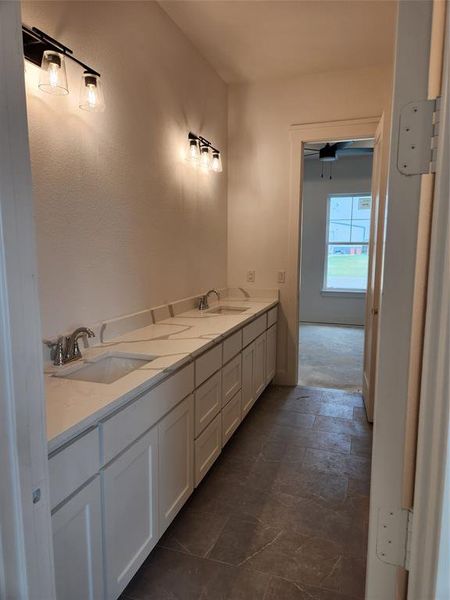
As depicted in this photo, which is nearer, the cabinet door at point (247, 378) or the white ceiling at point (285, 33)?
the white ceiling at point (285, 33)

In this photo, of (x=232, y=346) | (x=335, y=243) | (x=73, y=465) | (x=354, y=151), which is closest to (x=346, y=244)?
(x=335, y=243)

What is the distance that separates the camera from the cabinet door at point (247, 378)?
9.24 feet

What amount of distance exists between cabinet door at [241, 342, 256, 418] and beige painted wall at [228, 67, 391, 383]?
926 mm

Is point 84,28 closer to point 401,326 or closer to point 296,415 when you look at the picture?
point 401,326

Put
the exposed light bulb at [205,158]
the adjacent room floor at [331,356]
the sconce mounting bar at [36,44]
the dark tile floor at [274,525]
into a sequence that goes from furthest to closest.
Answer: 1. the adjacent room floor at [331,356]
2. the exposed light bulb at [205,158]
3. the dark tile floor at [274,525]
4. the sconce mounting bar at [36,44]

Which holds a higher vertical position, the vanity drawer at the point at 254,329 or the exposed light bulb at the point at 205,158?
the exposed light bulb at the point at 205,158

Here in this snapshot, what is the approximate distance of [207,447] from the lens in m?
2.16

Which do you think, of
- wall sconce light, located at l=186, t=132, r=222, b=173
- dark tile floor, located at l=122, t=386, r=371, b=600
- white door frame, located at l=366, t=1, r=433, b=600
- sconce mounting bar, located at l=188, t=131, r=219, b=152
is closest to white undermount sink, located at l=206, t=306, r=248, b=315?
dark tile floor, located at l=122, t=386, r=371, b=600

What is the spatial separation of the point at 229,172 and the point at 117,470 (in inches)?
124

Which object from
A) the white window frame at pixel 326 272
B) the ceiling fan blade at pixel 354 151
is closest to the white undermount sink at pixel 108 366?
the ceiling fan blade at pixel 354 151

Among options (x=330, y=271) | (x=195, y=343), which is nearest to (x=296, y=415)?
(x=195, y=343)

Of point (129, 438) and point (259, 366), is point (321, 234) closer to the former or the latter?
point (259, 366)

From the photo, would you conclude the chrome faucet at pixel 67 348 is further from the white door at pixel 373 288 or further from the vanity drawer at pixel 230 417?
the white door at pixel 373 288

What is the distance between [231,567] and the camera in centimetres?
168
